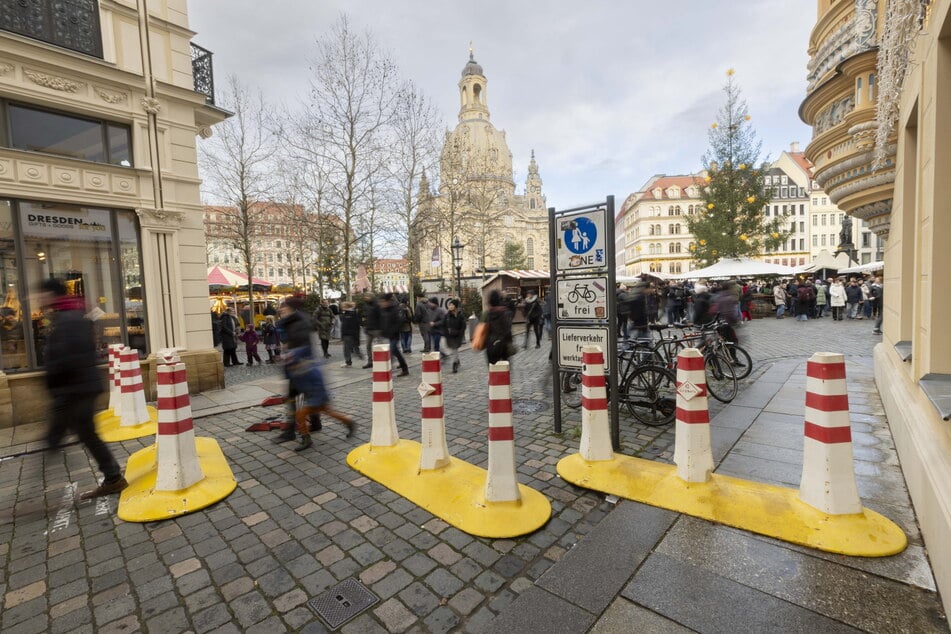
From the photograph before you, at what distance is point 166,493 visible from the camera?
12.8 feet

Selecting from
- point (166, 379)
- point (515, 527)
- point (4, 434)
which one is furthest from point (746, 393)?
point (4, 434)

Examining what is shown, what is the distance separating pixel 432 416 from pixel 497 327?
2681mm

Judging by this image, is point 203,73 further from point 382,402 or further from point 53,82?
point 382,402

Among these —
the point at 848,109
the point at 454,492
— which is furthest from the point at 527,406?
the point at 848,109

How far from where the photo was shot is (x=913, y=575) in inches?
97.7

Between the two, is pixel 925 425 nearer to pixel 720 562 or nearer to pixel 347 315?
pixel 720 562

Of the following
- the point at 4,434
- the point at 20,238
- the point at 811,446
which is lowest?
the point at 4,434

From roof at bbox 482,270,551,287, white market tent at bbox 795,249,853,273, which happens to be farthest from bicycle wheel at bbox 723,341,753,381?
white market tent at bbox 795,249,853,273

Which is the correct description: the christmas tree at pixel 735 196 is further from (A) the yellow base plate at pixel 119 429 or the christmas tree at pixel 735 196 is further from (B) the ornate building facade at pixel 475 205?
(A) the yellow base plate at pixel 119 429

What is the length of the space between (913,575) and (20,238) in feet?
37.1

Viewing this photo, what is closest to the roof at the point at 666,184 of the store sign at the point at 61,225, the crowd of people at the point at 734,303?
the crowd of people at the point at 734,303

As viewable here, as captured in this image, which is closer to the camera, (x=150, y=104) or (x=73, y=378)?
(x=73, y=378)

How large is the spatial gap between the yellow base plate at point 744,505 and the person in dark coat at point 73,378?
4.35 meters

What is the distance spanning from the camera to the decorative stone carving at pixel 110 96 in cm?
778
